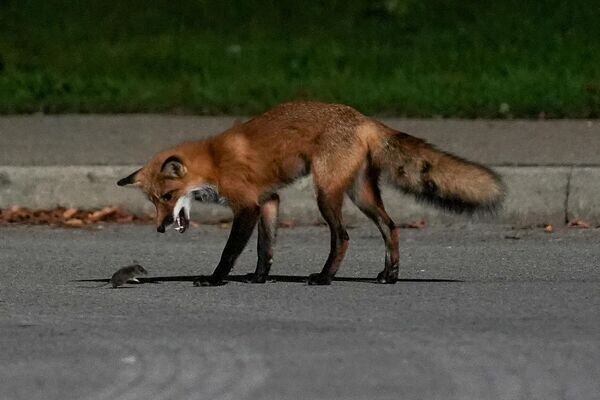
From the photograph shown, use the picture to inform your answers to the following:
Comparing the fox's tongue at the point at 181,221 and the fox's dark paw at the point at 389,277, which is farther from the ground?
the fox's tongue at the point at 181,221

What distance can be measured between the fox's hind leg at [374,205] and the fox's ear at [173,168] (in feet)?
2.83

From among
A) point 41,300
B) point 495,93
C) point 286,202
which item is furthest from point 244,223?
point 495,93

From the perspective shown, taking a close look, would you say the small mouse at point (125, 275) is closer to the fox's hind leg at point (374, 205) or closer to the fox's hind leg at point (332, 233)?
the fox's hind leg at point (332, 233)

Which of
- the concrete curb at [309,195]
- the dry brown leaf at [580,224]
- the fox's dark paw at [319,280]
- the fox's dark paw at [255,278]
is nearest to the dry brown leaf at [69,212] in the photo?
the concrete curb at [309,195]

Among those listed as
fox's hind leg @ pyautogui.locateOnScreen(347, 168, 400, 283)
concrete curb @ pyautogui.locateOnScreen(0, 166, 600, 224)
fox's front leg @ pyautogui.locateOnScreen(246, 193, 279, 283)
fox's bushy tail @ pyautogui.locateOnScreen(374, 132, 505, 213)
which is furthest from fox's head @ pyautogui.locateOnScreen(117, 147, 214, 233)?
concrete curb @ pyautogui.locateOnScreen(0, 166, 600, 224)

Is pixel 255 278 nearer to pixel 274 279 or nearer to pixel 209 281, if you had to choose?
pixel 274 279

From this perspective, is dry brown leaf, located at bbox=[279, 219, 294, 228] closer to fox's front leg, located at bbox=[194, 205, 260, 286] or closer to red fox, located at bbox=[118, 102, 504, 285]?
red fox, located at bbox=[118, 102, 504, 285]

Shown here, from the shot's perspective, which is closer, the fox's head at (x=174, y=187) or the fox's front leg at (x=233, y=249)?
the fox's front leg at (x=233, y=249)

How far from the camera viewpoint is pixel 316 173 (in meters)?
7.81

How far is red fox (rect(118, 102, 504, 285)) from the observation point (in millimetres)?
7812

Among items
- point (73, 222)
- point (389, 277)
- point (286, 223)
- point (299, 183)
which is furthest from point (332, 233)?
point (73, 222)

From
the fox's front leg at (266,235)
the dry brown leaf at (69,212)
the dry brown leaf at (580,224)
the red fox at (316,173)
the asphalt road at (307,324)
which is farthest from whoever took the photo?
the dry brown leaf at (69,212)

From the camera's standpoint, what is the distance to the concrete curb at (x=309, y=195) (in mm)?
9867

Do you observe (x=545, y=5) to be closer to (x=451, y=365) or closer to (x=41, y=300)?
(x=41, y=300)
